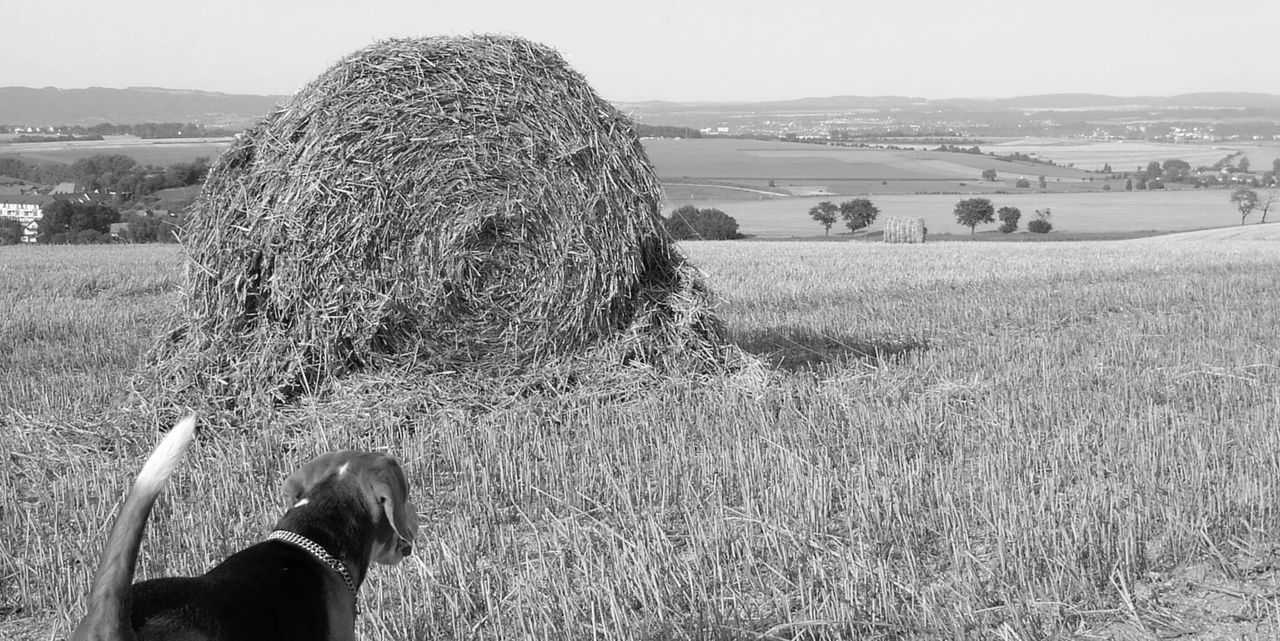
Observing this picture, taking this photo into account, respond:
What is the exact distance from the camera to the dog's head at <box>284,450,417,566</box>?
120 inches

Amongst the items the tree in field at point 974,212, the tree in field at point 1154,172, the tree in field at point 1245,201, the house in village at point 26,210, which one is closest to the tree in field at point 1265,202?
the tree in field at point 1245,201

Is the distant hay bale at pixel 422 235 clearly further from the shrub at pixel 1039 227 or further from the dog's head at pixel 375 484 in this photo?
the shrub at pixel 1039 227

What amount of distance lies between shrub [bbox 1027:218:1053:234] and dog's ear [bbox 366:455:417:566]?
153 ft

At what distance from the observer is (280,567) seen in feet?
9.14

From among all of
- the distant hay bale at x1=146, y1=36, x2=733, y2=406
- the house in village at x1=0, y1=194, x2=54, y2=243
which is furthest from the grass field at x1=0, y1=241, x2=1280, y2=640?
the house in village at x1=0, y1=194, x2=54, y2=243

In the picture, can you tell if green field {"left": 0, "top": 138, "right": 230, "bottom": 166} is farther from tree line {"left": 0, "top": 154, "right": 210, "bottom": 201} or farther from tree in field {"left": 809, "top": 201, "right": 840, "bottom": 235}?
tree in field {"left": 809, "top": 201, "right": 840, "bottom": 235}

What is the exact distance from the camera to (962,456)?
19.8 ft

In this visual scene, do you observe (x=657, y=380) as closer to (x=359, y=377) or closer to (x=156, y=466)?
(x=359, y=377)

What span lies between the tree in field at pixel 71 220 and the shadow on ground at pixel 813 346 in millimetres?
25952

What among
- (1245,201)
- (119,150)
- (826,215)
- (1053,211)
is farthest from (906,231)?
(119,150)

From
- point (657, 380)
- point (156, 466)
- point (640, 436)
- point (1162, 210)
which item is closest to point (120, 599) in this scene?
point (156, 466)

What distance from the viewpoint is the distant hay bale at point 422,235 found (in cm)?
704

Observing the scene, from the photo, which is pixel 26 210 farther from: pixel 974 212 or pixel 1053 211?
pixel 1053 211

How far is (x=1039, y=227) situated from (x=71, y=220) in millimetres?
35659
